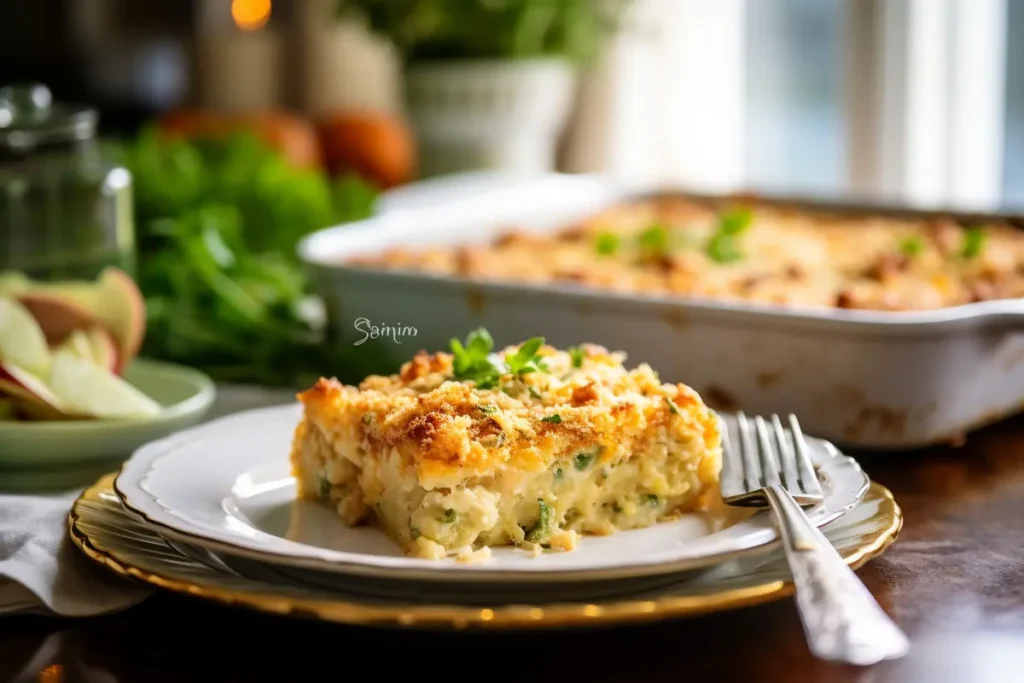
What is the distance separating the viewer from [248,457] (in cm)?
125

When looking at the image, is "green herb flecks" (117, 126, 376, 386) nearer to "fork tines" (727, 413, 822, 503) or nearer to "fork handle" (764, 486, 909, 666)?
"fork tines" (727, 413, 822, 503)

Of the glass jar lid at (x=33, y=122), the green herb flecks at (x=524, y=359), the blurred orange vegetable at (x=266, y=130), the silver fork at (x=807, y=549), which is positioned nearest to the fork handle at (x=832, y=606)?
the silver fork at (x=807, y=549)

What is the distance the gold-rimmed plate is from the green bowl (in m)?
0.25

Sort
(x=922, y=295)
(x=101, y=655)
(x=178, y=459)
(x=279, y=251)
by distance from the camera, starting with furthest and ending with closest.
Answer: (x=279, y=251) → (x=922, y=295) → (x=178, y=459) → (x=101, y=655)

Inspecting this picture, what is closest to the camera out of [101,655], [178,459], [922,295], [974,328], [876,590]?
[101,655]

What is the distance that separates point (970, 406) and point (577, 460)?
62 cm

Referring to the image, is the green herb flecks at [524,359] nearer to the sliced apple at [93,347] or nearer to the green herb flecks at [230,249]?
the sliced apple at [93,347]

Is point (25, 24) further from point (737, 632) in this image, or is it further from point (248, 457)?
point (737, 632)

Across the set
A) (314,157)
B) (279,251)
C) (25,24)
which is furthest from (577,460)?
(25,24)

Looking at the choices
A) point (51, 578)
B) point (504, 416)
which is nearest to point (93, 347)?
point (51, 578)

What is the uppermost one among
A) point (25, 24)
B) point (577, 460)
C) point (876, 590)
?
point (25, 24)

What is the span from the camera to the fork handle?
82 centimetres

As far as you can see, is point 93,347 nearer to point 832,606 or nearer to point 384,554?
point 384,554

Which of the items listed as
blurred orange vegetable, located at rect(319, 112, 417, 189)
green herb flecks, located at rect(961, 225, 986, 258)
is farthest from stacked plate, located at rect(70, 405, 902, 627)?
blurred orange vegetable, located at rect(319, 112, 417, 189)
